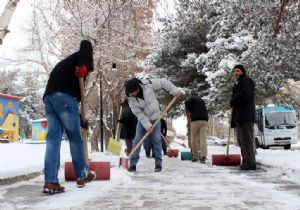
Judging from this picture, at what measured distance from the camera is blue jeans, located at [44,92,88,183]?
16.6 feet

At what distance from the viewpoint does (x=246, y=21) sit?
11.5 m

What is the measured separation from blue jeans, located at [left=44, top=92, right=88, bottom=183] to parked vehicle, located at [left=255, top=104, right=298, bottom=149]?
22.2 meters

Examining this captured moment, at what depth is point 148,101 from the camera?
26.5 ft

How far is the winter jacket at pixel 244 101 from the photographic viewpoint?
8.34 metres

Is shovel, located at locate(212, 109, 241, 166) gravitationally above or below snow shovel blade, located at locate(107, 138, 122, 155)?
below

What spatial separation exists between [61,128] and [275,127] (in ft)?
76.1

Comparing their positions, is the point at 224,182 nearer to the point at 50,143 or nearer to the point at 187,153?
the point at 50,143

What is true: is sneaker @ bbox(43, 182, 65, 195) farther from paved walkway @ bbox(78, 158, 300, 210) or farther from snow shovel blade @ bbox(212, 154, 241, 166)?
snow shovel blade @ bbox(212, 154, 241, 166)

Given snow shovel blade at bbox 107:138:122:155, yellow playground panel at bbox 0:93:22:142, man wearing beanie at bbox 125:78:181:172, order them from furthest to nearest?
yellow playground panel at bbox 0:93:22:142, snow shovel blade at bbox 107:138:122:155, man wearing beanie at bbox 125:78:181:172

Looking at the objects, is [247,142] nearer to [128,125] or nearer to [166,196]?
[128,125]

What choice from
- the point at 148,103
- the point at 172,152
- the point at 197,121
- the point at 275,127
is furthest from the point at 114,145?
the point at 275,127

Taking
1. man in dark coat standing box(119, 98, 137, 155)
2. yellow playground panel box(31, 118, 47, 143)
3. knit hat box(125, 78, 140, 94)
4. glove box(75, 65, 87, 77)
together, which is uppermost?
yellow playground panel box(31, 118, 47, 143)

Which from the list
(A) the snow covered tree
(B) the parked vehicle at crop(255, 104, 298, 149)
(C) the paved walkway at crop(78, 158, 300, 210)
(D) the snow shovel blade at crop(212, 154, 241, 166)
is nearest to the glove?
(C) the paved walkway at crop(78, 158, 300, 210)

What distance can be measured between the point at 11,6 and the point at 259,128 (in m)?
22.4
